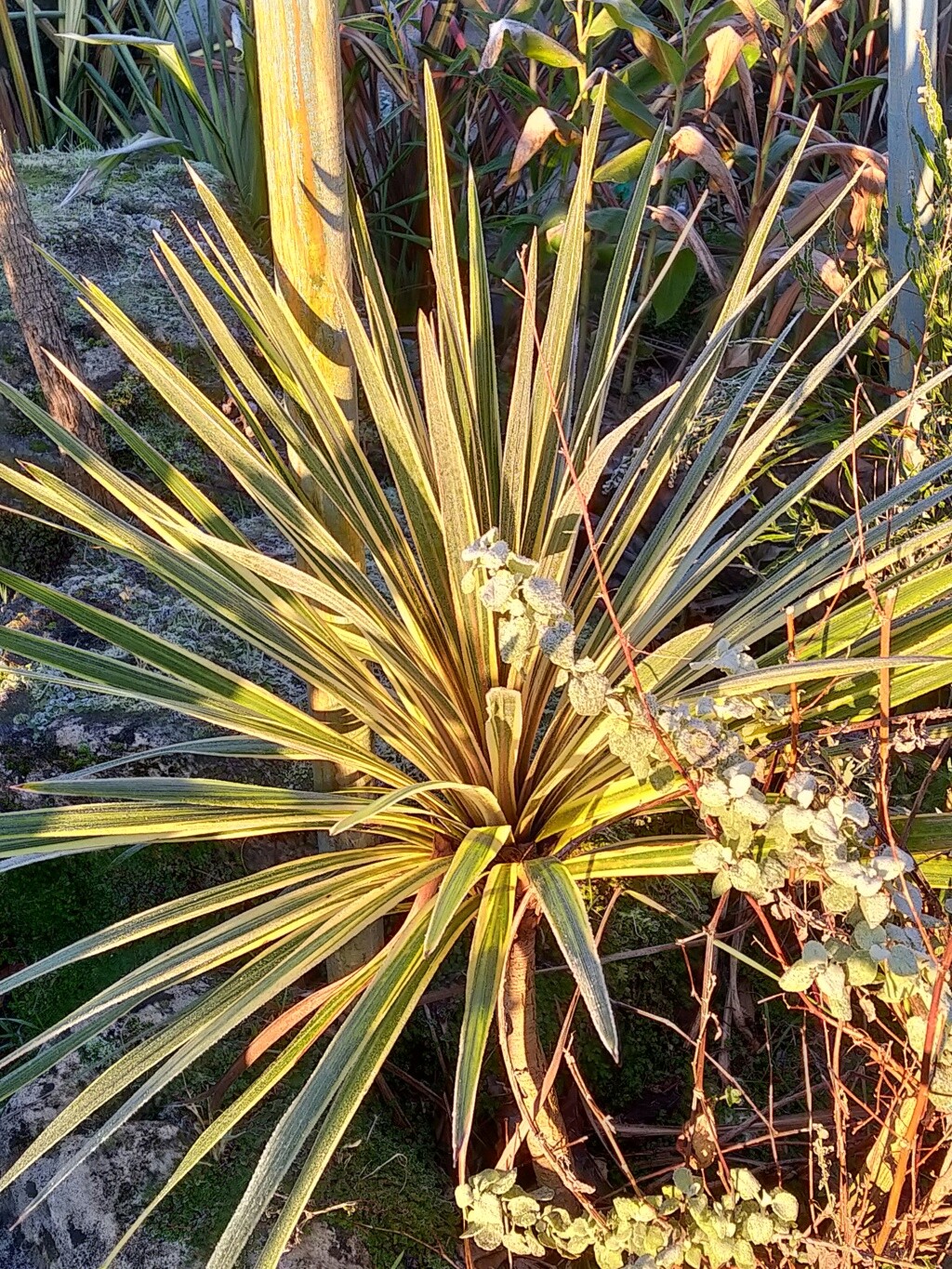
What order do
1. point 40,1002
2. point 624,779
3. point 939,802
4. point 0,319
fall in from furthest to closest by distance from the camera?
1. point 0,319
2. point 939,802
3. point 40,1002
4. point 624,779

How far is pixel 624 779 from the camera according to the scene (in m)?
1.00

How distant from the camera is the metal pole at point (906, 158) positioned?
5.09 ft

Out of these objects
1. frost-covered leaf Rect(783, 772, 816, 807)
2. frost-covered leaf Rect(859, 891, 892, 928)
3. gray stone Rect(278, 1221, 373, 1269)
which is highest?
frost-covered leaf Rect(783, 772, 816, 807)

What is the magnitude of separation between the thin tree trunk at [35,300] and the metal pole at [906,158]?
1252 mm

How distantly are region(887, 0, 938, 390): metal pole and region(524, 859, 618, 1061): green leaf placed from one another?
3.42 feet

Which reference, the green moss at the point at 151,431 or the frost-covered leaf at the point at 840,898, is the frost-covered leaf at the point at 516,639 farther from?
the green moss at the point at 151,431

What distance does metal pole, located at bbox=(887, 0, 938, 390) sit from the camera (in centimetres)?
155

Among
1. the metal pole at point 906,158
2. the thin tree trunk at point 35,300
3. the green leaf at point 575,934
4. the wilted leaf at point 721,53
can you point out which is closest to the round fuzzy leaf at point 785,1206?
the green leaf at point 575,934

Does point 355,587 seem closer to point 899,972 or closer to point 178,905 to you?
point 178,905

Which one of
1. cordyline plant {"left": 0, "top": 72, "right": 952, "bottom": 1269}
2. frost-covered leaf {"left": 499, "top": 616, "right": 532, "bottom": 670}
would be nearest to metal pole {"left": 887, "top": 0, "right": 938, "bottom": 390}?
cordyline plant {"left": 0, "top": 72, "right": 952, "bottom": 1269}

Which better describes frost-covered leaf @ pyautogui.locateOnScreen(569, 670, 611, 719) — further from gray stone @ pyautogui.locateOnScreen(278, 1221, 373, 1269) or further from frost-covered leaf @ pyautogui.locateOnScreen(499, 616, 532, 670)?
gray stone @ pyautogui.locateOnScreen(278, 1221, 373, 1269)

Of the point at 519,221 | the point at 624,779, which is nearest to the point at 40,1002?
the point at 624,779

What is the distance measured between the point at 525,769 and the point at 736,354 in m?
1.05

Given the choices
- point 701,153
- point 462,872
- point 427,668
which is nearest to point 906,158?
point 701,153
